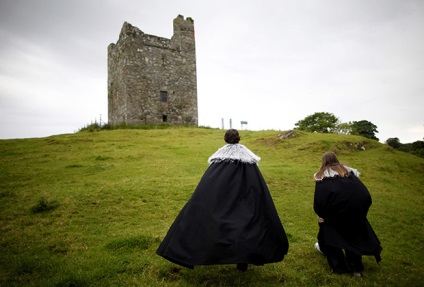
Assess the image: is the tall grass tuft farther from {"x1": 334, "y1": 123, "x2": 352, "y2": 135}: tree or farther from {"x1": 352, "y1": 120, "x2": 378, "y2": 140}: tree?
{"x1": 352, "y1": 120, "x2": 378, "y2": 140}: tree

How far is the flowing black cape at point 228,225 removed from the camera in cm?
480

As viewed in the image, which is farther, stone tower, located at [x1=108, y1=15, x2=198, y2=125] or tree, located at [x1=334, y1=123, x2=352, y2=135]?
tree, located at [x1=334, y1=123, x2=352, y2=135]

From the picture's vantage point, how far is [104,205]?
9.80 metres

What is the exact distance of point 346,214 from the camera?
5727 mm

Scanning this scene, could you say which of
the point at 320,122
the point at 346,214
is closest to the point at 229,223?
the point at 346,214

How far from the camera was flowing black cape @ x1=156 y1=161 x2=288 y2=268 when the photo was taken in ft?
15.7

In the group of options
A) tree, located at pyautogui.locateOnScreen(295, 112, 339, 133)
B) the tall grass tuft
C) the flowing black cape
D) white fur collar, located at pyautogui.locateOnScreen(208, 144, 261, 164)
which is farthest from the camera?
tree, located at pyautogui.locateOnScreen(295, 112, 339, 133)

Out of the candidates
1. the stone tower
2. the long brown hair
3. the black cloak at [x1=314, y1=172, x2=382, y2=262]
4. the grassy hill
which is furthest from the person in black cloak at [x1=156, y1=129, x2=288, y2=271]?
the stone tower

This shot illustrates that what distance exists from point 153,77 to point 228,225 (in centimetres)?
3147

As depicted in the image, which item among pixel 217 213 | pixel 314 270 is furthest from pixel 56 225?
pixel 314 270

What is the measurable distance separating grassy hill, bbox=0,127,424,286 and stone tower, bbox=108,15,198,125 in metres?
12.0

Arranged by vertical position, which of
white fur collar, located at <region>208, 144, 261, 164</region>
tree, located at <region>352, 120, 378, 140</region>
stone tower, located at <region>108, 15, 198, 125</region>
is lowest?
white fur collar, located at <region>208, 144, 261, 164</region>

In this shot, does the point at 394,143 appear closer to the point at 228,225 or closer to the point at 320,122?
the point at 320,122

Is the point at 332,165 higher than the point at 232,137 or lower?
lower
